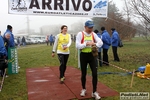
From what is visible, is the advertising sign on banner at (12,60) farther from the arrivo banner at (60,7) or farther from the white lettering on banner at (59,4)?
the white lettering on banner at (59,4)

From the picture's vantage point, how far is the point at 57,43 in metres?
6.54

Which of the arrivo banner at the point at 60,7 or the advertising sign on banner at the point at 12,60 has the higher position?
the arrivo banner at the point at 60,7

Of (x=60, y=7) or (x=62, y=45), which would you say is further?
(x=60, y=7)

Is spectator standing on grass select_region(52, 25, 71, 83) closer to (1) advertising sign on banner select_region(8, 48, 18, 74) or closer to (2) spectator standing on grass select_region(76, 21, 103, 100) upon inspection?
(2) spectator standing on grass select_region(76, 21, 103, 100)

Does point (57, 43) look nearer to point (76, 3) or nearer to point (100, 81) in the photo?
point (100, 81)

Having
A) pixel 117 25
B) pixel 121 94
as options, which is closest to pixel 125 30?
pixel 117 25

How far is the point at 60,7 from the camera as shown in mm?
8516

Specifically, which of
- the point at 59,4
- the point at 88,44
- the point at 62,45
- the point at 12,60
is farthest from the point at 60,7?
the point at 88,44

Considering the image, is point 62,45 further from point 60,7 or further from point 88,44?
point 60,7

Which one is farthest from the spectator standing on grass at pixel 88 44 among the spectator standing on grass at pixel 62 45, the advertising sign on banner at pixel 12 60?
the advertising sign on banner at pixel 12 60

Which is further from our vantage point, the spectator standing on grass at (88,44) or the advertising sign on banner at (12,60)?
the advertising sign on banner at (12,60)

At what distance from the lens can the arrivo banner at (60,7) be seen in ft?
26.8

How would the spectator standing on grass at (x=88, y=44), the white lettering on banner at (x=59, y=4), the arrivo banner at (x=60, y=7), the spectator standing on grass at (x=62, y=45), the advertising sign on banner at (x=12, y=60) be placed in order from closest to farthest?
the spectator standing on grass at (x=88, y=44)
the spectator standing on grass at (x=62, y=45)
the advertising sign on banner at (x=12, y=60)
the arrivo banner at (x=60, y=7)
the white lettering on banner at (x=59, y=4)

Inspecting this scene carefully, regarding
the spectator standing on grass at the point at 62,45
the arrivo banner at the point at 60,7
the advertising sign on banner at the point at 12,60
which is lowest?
the advertising sign on banner at the point at 12,60
